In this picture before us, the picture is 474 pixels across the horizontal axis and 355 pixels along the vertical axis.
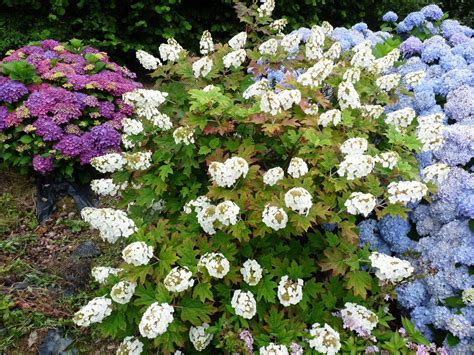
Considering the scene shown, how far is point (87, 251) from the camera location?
3.91 metres

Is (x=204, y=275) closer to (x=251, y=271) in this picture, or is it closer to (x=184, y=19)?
(x=251, y=271)

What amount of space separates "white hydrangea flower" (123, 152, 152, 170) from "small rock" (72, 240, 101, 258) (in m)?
1.37

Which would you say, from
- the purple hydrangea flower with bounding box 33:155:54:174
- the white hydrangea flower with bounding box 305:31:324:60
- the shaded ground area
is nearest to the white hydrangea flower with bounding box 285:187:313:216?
the white hydrangea flower with bounding box 305:31:324:60

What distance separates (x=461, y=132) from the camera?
3.12 metres

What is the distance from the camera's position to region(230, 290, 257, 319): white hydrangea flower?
2.40 metres

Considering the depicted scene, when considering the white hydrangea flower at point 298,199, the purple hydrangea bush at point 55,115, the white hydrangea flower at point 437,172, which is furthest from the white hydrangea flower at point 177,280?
the purple hydrangea bush at point 55,115

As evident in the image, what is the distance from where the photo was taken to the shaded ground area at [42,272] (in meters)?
3.24

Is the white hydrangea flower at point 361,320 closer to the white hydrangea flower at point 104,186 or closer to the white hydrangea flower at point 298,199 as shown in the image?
the white hydrangea flower at point 298,199

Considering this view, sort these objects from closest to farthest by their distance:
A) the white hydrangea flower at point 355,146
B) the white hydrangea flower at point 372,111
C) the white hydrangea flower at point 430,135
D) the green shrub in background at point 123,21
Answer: the white hydrangea flower at point 355,146
the white hydrangea flower at point 430,135
the white hydrangea flower at point 372,111
the green shrub in background at point 123,21

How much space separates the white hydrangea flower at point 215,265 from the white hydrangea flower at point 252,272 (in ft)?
0.55

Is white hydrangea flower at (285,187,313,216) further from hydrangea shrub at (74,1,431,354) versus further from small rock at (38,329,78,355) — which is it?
small rock at (38,329,78,355)

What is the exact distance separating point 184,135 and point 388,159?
1.08 metres

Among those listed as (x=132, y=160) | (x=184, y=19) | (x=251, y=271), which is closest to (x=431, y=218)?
(x=251, y=271)

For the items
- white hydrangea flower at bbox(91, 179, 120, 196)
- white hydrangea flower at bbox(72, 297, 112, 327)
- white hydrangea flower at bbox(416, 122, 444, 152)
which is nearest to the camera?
white hydrangea flower at bbox(72, 297, 112, 327)
